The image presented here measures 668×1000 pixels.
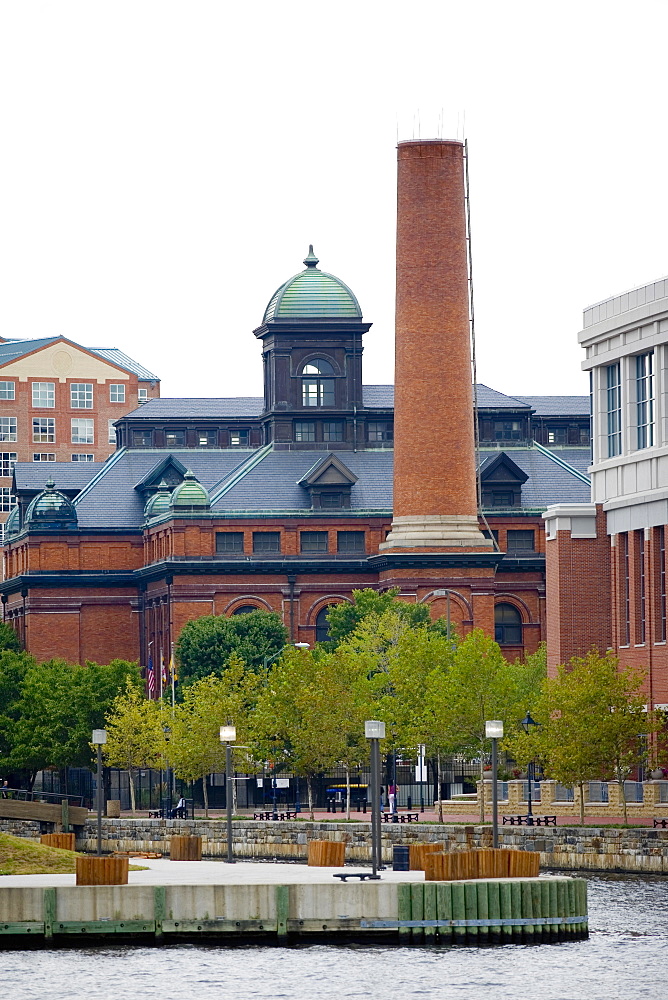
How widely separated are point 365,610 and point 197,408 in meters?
34.6

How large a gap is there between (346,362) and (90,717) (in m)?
38.4

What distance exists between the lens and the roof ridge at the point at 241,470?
147375 mm

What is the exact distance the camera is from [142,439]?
534ft

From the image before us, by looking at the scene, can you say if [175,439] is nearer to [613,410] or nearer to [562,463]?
[562,463]

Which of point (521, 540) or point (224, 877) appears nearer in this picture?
point (224, 877)

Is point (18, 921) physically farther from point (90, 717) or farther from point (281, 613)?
point (281, 613)

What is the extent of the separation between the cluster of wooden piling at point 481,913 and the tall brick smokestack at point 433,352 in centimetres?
7018

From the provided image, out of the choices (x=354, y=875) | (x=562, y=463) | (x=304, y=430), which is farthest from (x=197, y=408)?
(x=354, y=875)

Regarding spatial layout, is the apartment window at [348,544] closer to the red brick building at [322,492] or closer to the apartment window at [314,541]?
→ the red brick building at [322,492]

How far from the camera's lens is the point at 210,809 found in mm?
115375

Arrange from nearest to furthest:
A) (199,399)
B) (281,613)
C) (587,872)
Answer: (587,872), (281,613), (199,399)

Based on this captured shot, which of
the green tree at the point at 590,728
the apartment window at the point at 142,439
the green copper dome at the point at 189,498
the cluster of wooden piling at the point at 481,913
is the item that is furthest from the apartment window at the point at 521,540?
the cluster of wooden piling at the point at 481,913

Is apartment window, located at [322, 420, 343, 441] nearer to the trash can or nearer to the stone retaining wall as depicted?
the stone retaining wall

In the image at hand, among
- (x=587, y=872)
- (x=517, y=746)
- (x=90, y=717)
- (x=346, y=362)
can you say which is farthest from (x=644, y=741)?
(x=346, y=362)
